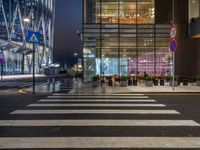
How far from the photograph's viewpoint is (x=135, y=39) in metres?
32.2

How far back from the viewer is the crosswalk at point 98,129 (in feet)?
21.1

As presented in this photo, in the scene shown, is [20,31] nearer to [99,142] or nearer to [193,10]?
[193,10]

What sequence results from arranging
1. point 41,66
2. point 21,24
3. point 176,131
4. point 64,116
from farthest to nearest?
point 41,66
point 21,24
point 64,116
point 176,131

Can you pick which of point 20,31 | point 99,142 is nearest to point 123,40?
point 99,142

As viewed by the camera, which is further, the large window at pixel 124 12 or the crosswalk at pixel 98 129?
the large window at pixel 124 12

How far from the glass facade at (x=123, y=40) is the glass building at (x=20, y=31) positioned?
29053 millimetres

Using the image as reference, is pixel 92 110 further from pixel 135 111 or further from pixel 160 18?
pixel 160 18

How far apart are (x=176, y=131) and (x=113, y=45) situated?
2498 cm

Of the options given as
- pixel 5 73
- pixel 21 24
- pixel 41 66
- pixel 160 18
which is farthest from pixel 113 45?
pixel 41 66

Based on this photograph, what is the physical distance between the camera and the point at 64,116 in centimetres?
986

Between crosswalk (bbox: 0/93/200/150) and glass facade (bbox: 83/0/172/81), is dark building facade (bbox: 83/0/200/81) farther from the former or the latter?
crosswalk (bbox: 0/93/200/150)

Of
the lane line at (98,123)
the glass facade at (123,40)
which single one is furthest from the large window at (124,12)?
the lane line at (98,123)

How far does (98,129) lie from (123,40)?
2502cm

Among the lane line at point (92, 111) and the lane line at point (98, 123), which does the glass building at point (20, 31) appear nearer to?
the lane line at point (92, 111)
